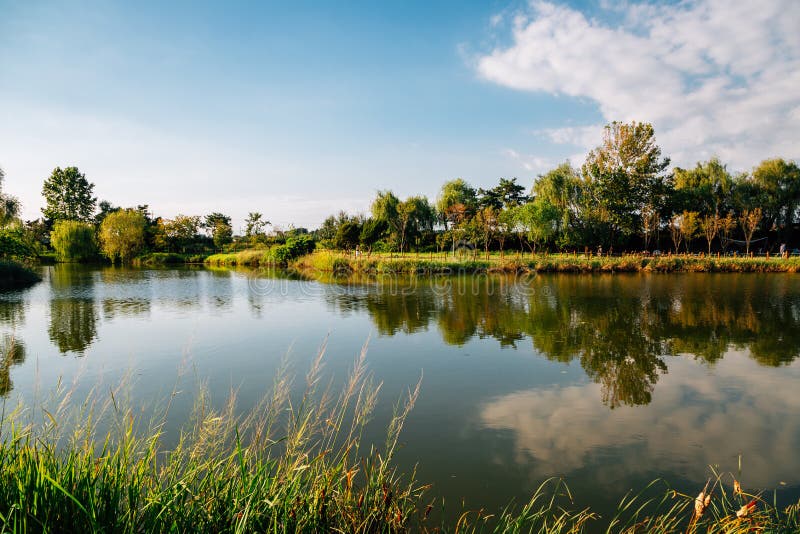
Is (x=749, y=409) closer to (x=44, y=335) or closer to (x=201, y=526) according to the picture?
(x=201, y=526)

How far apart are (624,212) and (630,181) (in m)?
2.97

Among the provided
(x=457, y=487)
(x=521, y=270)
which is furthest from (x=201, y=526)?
(x=521, y=270)

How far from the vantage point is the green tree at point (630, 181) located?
38906 mm

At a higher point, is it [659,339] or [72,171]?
[72,171]

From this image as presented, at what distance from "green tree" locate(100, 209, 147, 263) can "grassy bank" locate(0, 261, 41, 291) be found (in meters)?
22.6

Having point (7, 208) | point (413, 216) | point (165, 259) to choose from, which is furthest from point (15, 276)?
point (413, 216)

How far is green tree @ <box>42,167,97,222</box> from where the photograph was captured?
6275 centimetres

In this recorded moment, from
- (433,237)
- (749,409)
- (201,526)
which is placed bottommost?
(749,409)

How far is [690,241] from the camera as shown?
141ft

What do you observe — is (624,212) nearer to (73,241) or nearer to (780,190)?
(780,190)

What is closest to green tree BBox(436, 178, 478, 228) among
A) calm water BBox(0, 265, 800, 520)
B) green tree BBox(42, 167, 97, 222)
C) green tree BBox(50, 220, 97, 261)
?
calm water BBox(0, 265, 800, 520)

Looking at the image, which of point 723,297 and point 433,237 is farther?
point 433,237

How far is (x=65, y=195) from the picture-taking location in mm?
63562

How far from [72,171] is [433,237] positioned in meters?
54.9
